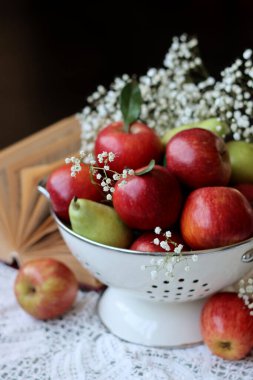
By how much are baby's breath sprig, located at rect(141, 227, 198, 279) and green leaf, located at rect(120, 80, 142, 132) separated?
20 cm

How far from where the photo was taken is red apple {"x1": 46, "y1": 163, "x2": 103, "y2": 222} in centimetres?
73

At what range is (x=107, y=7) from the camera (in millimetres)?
2020

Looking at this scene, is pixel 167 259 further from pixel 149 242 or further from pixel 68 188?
pixel 68 188

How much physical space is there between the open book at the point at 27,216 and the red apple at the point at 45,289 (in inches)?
2.6

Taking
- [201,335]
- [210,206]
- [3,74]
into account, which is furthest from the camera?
[3,74]

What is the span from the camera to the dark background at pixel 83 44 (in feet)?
6.03

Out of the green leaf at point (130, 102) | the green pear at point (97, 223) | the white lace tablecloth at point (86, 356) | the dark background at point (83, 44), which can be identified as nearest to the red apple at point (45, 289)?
the white lace tablecloth at point (86, 356)

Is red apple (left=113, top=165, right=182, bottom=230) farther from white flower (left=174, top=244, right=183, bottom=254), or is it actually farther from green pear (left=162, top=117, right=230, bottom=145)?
green pear (left=162, top=117, right=230, bottom=145)

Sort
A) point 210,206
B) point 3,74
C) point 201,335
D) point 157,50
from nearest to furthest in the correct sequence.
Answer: point 210,206 < point 201,335 < point 3,74 < point 157,50

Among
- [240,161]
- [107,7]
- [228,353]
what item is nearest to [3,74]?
[107,7]

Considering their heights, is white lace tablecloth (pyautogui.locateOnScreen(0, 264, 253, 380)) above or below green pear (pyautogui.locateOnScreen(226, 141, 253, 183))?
below

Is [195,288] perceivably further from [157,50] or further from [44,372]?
[157,50]

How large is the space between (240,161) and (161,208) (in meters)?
0.17

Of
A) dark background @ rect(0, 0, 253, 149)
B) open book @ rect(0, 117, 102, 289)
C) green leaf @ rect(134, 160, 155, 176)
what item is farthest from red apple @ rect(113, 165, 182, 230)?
dark background @ rect(0, 0, 253, 149)
